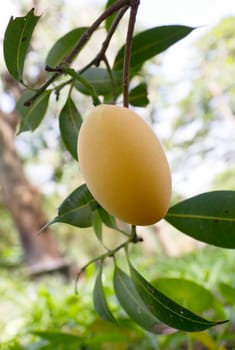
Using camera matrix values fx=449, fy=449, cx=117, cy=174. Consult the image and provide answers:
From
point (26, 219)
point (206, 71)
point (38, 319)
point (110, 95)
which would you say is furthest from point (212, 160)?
point (110, 95)

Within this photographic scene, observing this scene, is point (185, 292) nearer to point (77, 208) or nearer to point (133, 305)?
point (133, 305)

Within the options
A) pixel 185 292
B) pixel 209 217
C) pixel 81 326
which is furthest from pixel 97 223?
pixel 81 326

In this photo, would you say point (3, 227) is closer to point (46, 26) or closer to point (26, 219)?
point (46, 26)

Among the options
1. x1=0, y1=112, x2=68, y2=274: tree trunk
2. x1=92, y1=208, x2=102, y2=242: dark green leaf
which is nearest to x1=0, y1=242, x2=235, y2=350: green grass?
x1=92, y1=208, x2=102, y2=242: dark green leaf

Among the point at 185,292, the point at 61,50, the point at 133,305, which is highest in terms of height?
the point at 61,50

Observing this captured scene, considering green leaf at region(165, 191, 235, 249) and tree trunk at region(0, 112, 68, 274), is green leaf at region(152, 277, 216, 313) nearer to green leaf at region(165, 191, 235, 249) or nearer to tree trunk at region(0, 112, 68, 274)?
green leaf at region(165, 191, 235, 249)
